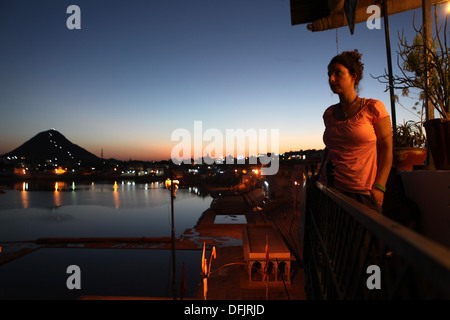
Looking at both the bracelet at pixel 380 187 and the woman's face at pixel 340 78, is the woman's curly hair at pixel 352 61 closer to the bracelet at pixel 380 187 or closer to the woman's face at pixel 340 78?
the woman's face at pixel 340 78

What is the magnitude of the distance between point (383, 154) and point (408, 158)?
6.25 feet

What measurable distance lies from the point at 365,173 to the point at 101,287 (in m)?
20.2

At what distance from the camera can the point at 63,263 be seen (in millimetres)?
21953

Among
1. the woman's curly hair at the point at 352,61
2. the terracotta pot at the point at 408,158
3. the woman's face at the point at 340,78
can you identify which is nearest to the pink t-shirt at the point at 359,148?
the woman's face at the point at 340,78

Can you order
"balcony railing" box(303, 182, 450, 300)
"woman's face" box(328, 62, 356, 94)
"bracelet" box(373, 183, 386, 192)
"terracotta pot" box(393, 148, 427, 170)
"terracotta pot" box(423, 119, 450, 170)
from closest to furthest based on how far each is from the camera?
"balcony railing" box(303, 182, 450, 300)
"bracelet" box(373, 183, 386, 192)
"woman's face" box(328, 62, 356, 94)
"terracotta pot" box(423, 119, 450, 170)
"terracotta pot" box(393, 148, 427, 170)

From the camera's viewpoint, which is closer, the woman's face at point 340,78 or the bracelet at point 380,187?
the bracelet at point 380,187

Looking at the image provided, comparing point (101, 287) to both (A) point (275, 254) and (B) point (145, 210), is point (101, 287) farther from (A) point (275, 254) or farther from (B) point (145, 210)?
(B) point (145, 210)

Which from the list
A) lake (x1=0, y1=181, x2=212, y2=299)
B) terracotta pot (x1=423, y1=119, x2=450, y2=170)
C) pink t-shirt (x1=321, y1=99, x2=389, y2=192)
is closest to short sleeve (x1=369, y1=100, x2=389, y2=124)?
pink t-shirt (x1=321, y1=99, x2=389, y2=192)

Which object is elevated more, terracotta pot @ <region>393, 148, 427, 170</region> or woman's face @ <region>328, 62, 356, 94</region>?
woman's face @ <region>328, 62, 356, 94</region>

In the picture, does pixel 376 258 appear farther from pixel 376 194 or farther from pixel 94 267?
pixel 94 267

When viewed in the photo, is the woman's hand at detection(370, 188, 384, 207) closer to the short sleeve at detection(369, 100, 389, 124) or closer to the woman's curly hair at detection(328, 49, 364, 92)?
the short sleeve at detection(369, 100, 389, 124)

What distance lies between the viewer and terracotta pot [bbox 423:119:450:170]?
2.74m

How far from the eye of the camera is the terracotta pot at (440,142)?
8.98ft

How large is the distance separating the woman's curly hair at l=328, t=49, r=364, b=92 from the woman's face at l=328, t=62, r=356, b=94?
37 mm
